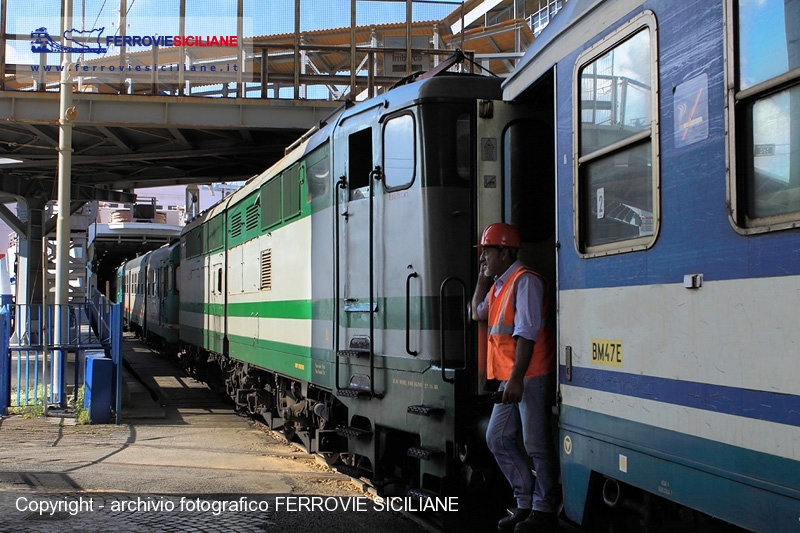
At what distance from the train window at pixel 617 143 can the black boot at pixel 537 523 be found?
5.35ft

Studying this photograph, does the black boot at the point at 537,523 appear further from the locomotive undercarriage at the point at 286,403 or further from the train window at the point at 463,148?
the locomotive undercarriage at the point at 286,403

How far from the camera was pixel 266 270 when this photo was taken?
10695 mm

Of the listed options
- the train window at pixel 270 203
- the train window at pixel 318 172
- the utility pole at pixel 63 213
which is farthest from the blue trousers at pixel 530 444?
the utility pole at pixel 63 213

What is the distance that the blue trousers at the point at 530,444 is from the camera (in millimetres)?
4906

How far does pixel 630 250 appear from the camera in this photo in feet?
13.1

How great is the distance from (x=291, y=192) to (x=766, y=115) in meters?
6.88

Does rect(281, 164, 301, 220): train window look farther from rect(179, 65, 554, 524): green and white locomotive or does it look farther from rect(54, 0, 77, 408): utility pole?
rect(54, 0, 77, 408): utility pole

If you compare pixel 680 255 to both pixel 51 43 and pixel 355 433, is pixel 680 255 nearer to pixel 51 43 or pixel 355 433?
pixel 355 433

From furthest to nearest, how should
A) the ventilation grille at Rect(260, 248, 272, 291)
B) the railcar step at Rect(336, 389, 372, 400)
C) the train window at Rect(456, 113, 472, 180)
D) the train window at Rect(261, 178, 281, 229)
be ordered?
1. the ventilation grille at Rect(260, 248, 272, 291)
2. the train window at Rect(261, 178, 281, 229)
3. the railcar step at Rect(336, 389, 372, 400)
4. the train window at Rect(456, 113, 472, 180)

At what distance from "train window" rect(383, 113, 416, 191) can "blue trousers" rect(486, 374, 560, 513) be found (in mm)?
2131

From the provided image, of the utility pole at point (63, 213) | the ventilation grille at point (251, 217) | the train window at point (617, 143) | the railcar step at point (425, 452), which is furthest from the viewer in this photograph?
the utility pole at point (63, 213)

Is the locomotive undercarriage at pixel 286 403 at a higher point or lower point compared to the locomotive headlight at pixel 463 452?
lower

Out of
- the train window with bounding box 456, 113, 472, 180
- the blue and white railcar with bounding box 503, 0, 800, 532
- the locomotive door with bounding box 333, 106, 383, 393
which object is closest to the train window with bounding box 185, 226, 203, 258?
the locomotive door with bounding box 333, 106, 383, 393

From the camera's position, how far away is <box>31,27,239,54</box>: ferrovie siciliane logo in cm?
1633
